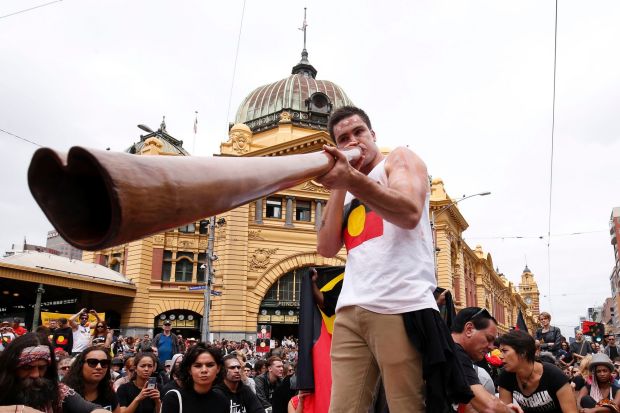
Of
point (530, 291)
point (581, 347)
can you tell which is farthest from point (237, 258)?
point (530, 291)

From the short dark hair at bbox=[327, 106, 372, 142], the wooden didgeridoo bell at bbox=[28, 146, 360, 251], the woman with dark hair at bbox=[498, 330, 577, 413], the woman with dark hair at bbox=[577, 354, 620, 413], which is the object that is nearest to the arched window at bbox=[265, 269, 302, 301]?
the woman with dark hair at bbox=[577, 354, 620, 413]

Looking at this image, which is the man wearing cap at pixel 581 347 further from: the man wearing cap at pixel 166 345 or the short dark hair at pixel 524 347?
the man wearing cap at pixel 166 345

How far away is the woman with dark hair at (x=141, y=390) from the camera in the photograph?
5605mm

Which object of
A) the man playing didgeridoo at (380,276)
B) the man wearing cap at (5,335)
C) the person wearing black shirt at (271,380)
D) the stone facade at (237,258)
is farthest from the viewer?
the stone facade at (237,258)

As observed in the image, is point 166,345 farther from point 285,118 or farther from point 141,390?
point 285,118

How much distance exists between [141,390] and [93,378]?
943 millimetres

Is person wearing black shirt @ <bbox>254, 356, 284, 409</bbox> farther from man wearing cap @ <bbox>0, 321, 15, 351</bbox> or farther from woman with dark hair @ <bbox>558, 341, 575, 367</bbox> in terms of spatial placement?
woman with dark hair @ <bbox>558, 341, 575, 367</bbox>

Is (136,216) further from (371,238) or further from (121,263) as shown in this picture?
(121,263)

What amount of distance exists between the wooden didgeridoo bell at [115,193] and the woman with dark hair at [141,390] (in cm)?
491

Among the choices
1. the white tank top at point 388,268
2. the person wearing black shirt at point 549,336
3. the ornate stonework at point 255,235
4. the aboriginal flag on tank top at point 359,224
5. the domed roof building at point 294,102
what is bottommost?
the person wearing black shirt at point 549,336

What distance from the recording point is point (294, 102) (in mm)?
37125

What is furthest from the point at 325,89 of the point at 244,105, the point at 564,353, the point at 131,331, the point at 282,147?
the point at 564,353

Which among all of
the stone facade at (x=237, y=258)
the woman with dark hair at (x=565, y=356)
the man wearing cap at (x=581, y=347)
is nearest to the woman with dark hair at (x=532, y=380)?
the woman with dark hair at (x=565, y=356)

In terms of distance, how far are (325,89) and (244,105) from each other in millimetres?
6438
